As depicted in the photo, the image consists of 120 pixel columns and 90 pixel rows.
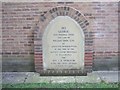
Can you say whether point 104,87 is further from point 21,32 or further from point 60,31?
point 21,32

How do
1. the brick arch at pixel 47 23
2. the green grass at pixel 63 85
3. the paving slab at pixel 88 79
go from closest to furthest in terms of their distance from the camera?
1. the green grass at pixel 63 85
2. the paving slab at pixel 88 79
3. the brick arch at pixel 47 23

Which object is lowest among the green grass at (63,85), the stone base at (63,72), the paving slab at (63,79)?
the green grass at (63,85)

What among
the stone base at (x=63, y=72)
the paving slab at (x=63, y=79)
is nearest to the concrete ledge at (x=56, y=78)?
the paving slab at (x=63, y=79)

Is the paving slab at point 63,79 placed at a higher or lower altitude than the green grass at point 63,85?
higher

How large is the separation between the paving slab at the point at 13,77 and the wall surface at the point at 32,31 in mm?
223

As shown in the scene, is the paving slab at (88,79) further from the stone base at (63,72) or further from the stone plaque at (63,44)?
the stone plaque at (63,44)

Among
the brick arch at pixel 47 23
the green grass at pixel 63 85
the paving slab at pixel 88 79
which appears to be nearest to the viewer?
the green grass at pixel 63 85

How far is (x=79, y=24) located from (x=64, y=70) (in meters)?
1.28

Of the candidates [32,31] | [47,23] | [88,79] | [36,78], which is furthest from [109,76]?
[32,31]

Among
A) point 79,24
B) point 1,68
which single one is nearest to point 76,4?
point 79,24

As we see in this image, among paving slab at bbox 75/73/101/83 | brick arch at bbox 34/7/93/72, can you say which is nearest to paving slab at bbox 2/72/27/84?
brick arch at bbox 34/7/93/72

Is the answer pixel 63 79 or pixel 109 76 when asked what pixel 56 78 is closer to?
pixel 63 79

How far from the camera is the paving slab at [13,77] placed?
21.8 feet

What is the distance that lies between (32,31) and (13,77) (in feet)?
4.27
